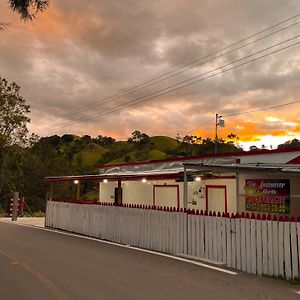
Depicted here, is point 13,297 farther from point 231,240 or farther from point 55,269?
point 231,240

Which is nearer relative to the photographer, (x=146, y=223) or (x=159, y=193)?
(x=146, y=223)

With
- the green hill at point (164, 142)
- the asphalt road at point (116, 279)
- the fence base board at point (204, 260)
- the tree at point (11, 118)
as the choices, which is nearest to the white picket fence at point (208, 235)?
the fence base board at point (204, 260)

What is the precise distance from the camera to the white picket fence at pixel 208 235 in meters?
8.91

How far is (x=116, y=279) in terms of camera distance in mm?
8758

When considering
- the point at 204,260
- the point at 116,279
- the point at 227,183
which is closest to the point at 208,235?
the point at 204,260

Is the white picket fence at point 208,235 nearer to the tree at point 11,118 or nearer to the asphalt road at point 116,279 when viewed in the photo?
the asphalt road at point 116,279

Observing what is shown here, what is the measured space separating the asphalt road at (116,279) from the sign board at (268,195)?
765 centimetres

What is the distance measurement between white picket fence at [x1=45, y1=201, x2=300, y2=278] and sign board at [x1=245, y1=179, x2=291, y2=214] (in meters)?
5.28

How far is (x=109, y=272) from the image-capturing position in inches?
374

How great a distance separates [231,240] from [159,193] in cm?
1452

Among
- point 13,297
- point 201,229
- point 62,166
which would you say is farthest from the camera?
point 62,166

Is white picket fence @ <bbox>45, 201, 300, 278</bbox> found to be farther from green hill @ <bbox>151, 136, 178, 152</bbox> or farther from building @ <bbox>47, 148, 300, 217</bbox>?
green hill @ <bbox>151, 136, 178, 152</bbox>

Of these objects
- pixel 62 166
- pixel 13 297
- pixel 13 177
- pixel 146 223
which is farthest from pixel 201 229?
pixel 62 166

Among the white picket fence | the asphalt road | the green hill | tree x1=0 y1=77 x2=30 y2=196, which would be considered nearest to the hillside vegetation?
tree x1=0 y1=77 x2=30 y2=196
